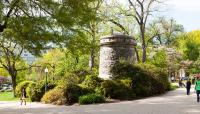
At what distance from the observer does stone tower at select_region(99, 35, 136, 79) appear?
108ft

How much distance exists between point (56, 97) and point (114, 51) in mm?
6250

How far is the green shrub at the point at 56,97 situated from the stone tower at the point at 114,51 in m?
4.53

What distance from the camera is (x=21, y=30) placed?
72.4ft

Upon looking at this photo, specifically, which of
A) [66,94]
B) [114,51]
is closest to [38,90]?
[66,94]

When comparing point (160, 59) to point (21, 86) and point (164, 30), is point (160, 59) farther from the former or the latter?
point (21, 86)

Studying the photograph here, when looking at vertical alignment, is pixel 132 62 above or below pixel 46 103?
above

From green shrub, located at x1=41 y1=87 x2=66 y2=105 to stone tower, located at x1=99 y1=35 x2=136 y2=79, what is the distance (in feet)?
14.9

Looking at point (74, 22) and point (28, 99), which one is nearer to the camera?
point (74, 22)

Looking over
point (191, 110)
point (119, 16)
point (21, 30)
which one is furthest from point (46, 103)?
point (119, 16)

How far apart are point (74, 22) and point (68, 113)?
205 inches

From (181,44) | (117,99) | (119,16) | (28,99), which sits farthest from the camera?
(181,44)

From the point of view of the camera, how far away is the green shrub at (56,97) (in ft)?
95.2

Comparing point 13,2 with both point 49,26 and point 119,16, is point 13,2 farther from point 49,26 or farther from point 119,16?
point 119,16

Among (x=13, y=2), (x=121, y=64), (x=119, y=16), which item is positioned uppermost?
(x=119, y=16)
